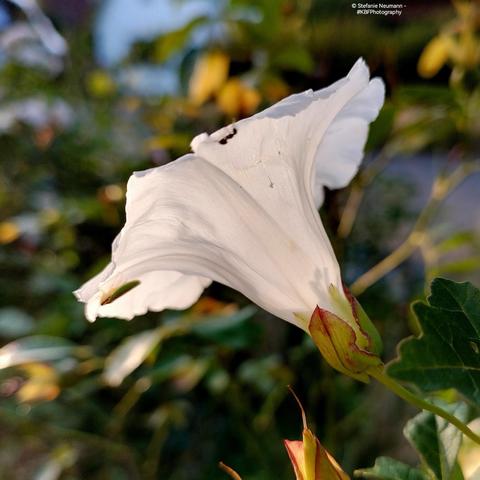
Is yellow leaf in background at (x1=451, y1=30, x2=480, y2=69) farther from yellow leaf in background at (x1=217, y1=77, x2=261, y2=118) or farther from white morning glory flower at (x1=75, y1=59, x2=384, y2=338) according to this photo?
white morning glory flower at (x1=75, y1=59, x2=384, y2=338)

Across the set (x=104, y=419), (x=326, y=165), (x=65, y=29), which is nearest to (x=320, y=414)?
(x=104, y=419)

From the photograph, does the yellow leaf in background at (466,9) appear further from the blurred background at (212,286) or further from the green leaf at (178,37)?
the green leaf at (178,37)

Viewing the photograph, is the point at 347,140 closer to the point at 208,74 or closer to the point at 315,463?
the point at 315,463

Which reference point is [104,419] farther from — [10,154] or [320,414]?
[10,154]

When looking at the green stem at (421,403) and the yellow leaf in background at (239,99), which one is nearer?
the green stem at (421,403)

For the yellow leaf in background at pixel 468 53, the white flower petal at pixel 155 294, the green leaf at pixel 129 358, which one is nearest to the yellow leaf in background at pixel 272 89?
the yellow leaf in background at pixel 468 53

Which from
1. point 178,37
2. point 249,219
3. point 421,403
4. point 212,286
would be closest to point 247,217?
point 249,219

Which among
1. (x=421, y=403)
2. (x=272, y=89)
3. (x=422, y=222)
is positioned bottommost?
(x=422, y=222)
